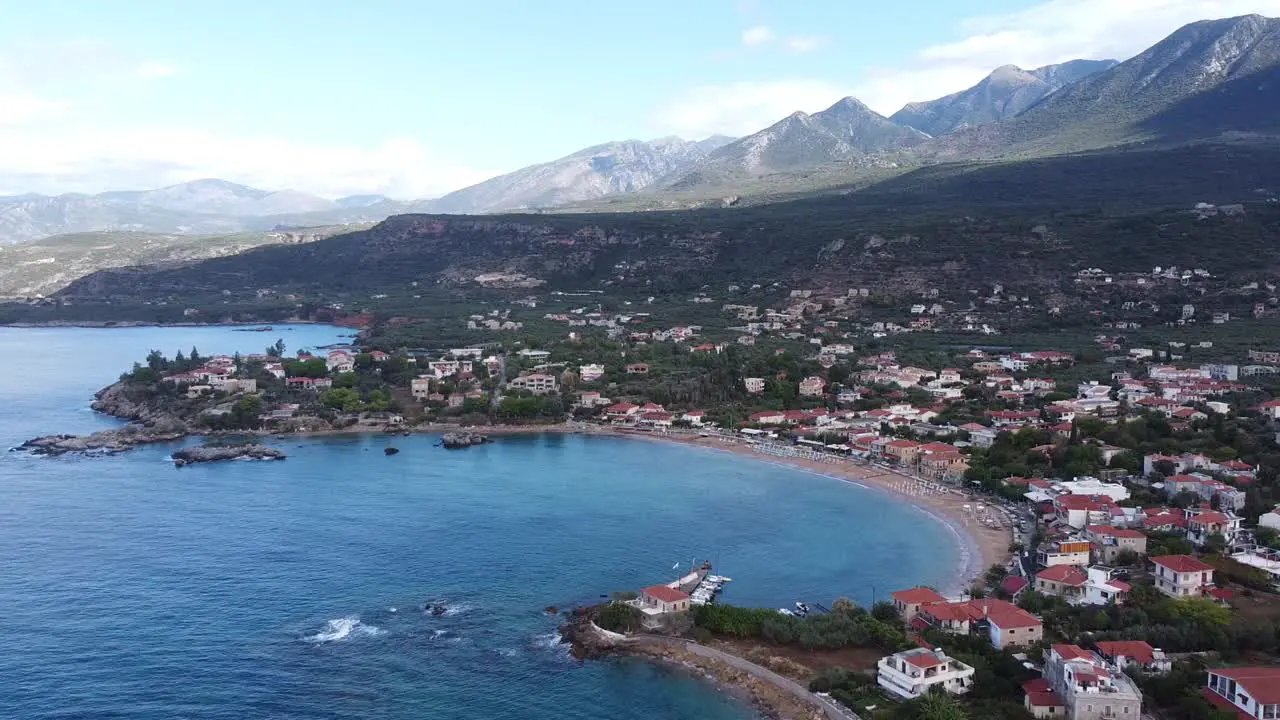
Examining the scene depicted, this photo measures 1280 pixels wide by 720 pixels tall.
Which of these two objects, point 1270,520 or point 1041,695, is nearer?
point 1041,695

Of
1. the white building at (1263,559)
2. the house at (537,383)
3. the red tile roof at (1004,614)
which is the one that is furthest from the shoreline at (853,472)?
the white building at (1263,559)

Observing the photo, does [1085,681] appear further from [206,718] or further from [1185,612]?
[206,718]

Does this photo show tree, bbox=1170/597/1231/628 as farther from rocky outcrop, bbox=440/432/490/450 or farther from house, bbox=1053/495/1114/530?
rocky outcrop, bbox=440/432/490/450

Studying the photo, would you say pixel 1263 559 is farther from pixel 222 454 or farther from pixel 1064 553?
pixel 222 454

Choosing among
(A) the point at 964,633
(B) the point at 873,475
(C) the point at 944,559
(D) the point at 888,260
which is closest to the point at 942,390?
(B) the point at 873,475

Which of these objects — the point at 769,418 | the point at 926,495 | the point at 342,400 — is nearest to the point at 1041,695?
the point at 926,495

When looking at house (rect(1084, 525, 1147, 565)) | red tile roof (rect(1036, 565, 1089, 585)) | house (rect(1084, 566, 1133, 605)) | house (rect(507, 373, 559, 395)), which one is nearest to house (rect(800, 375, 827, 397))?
house (rect(507, 373, 559, 395))

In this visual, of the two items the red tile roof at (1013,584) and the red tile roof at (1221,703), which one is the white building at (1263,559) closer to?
the red tile roof at (1013,584)
